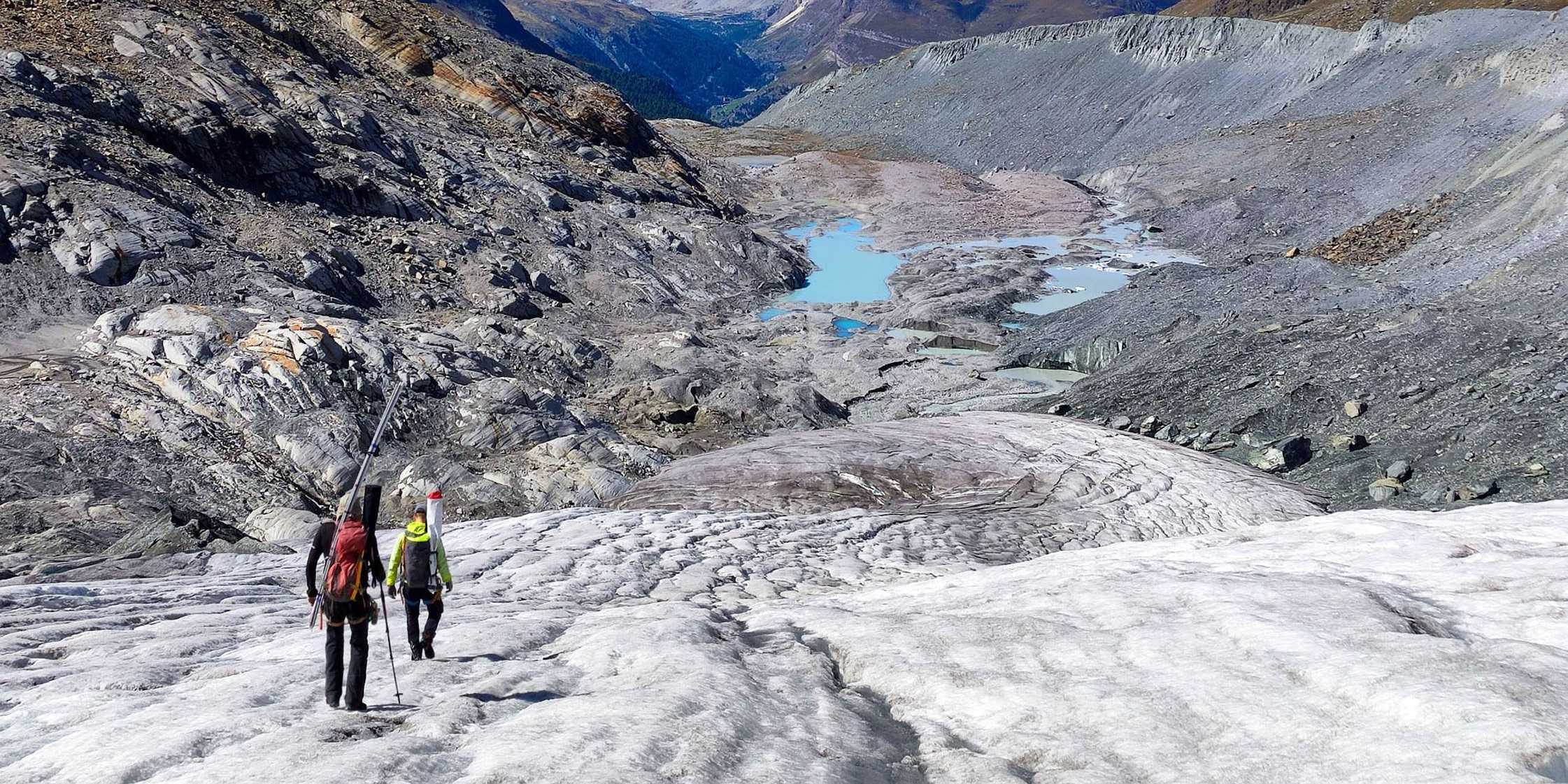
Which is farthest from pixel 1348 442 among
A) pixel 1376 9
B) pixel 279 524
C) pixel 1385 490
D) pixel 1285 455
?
pixel 1376 9

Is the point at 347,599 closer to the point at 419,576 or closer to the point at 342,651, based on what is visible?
the point at 342,651

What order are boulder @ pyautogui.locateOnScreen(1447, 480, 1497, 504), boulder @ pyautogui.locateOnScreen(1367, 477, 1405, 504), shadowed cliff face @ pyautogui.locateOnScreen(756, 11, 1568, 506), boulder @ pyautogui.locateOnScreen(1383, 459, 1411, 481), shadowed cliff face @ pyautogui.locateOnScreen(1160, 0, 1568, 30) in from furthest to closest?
1. shadowed cliff face @ pyautogui.locateOnScreen(1160, 0, 1568, 30)
2. shadowed cliff face @ pyautogui.locateOnScreen(756, 11, 1568, 506)
3. boulder @ pyautogui.locateOnScreen(1383, 459, 1411, 481)
4. boulder @ pyautogui.locateOnScreen(1367, 477, 1405, 504)
5. boulder @ pyautogui.locateOnScreen(1447, 480, 1497, 504)

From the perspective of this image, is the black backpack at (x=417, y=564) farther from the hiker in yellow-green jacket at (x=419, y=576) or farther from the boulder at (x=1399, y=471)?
the boulder at (x=1399, y=471)

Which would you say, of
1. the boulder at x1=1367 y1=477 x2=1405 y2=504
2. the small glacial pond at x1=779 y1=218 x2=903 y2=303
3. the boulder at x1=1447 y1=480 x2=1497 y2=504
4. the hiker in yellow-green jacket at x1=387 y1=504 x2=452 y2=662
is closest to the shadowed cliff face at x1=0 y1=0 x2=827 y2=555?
the small glacial pond at x1=779 y1=218 x2=903 y2=303

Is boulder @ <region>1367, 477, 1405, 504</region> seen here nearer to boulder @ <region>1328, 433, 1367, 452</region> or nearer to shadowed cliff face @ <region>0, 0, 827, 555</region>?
boulder @ <region>1328, 433, 1367, 452</region>

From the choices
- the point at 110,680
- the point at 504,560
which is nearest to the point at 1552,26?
the point at 504,560

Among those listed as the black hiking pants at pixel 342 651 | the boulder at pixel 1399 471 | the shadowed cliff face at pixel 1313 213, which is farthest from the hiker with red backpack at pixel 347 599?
the boulder at pixel 1399 471
